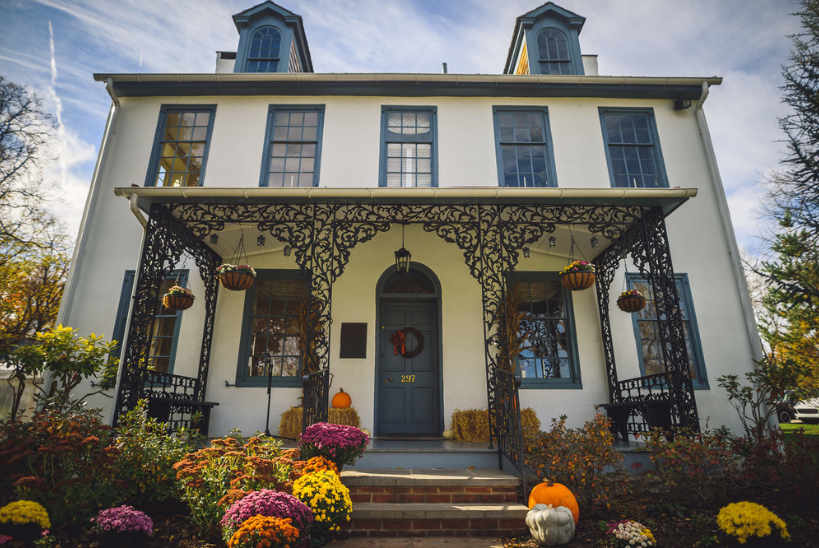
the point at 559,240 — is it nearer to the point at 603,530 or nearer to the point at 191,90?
the point at 603,530

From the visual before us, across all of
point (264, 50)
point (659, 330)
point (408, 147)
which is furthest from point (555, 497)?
point (264, 50)

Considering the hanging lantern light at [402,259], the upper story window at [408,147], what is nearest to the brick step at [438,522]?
the hanging lantern light at [402,259]

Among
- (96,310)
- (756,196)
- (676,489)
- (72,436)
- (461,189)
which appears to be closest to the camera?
(72,436)

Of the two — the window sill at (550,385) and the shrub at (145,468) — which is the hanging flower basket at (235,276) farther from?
the window sill at (550,385)

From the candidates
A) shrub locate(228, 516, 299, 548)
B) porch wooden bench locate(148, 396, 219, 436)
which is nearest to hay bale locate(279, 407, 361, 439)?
porch wooden bench locate(148, 396, 219, 436)

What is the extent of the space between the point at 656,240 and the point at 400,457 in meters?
4.58

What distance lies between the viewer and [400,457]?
17.1 feet

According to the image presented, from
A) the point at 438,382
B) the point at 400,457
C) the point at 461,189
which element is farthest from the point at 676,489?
the point at 461,189

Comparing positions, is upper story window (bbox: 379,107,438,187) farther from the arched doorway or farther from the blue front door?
the blue front door

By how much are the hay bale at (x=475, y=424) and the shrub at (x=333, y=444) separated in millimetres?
2330

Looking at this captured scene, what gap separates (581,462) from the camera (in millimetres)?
4227

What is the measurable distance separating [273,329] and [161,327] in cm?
180

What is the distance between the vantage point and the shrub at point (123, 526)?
124 inches

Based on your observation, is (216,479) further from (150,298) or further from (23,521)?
(150,298)
